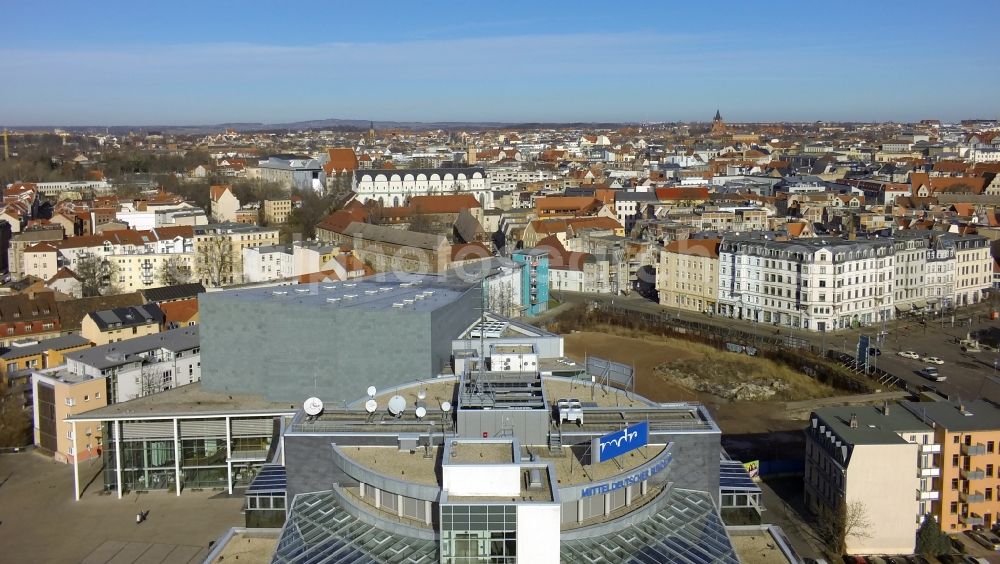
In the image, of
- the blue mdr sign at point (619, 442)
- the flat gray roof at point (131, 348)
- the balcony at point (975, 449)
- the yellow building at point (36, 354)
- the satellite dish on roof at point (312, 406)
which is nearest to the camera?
the blue mdr sign at point (619, 442)

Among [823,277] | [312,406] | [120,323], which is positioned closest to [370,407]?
[312,406]

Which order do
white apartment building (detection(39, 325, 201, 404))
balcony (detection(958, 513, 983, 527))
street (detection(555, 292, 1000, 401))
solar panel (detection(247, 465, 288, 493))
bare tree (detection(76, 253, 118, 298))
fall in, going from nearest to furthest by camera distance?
solar panel (detection(247, 465, 288, 493)), balcony (detection(958, 513, 983, 527)), white apartment building (detection(39, 325, 201, 404)), street (detection(555, 292, 1000, 401)), bare tree (detection(76, 253, 118, 298))

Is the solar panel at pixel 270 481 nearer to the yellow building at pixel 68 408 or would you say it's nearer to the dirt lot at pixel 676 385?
the yellow building at pixel 68 408

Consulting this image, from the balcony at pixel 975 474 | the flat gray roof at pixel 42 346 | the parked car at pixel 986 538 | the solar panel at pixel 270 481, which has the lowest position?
the parked car at pixel 986 538

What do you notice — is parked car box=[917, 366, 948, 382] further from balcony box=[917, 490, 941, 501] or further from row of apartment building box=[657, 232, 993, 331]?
balcony box=[917, 490, 941, 501]

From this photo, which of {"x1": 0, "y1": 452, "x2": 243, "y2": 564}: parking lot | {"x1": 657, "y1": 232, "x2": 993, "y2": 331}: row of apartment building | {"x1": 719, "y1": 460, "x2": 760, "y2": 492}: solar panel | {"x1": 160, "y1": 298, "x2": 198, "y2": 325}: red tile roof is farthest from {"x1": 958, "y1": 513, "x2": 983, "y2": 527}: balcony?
{"x1": 160, "y1": 298, "x2": 198, "y2": 325}: red tile roof

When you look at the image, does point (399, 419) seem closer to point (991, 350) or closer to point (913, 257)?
point (991, 350)

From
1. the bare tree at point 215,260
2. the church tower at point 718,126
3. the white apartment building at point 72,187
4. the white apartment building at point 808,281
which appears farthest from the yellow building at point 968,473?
the church tower at point 718,126
